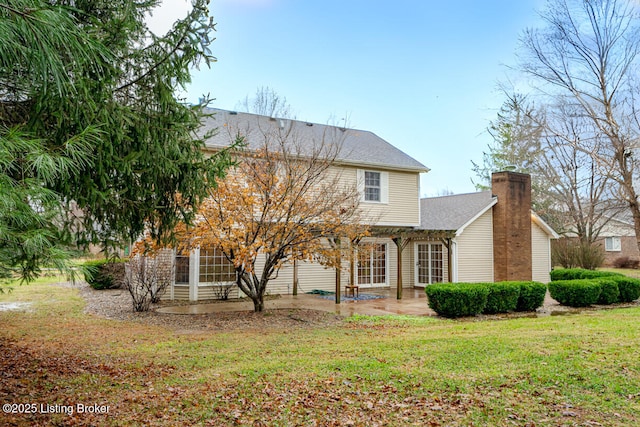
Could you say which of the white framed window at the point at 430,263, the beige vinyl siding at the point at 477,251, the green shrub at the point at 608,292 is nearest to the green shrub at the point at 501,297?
the green shrub at the point at 608,292

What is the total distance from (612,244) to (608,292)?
27.2 m

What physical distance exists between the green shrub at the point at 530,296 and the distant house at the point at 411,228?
4.10 metres

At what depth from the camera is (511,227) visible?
19.9m

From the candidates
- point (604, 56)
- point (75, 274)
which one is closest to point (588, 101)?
point (604, 56)

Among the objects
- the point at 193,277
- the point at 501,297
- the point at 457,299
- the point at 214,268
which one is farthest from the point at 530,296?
the point at 193,277

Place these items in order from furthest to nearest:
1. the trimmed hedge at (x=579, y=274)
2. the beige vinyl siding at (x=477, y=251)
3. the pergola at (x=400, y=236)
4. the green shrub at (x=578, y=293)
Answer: the beige vinyl siding at (x=477, y=251) → the trimmed hedge at (x=579, y=274) → the pergola at (x=400, y=236) → the green shrub at (x=578, y=293)

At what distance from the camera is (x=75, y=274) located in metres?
3.77

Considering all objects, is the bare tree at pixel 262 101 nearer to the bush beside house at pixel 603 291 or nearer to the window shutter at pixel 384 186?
the window shutter at pixel 384 186

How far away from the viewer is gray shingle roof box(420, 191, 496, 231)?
1972 cm

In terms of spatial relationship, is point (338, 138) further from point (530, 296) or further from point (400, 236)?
point (530, 296)

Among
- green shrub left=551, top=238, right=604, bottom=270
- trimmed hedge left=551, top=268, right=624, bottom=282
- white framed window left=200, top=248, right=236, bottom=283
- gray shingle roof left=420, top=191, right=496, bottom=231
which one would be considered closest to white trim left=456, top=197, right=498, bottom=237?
gray shingle roof left=420, top=191, right=496, bottom=231

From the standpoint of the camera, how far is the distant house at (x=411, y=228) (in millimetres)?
17750

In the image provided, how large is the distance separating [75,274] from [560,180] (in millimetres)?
30072

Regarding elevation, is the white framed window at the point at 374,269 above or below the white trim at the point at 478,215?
below
